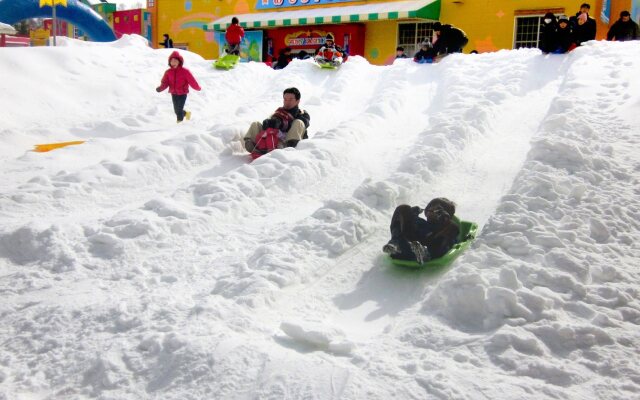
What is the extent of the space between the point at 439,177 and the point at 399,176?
1.35ft

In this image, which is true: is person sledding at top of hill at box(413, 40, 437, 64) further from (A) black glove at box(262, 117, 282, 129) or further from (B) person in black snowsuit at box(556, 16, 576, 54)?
(A) black glove at box(262, 117, 282, 129)

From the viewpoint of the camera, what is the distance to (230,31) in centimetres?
1455

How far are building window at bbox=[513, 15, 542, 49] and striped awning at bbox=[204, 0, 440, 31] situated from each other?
251cm

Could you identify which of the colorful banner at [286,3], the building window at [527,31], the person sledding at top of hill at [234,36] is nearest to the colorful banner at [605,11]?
the building window at [527,31]

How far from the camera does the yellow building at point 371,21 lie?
55.7 feet

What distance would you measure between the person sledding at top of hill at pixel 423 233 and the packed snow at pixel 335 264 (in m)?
0.14

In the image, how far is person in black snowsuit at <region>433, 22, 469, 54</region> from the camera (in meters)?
11.7

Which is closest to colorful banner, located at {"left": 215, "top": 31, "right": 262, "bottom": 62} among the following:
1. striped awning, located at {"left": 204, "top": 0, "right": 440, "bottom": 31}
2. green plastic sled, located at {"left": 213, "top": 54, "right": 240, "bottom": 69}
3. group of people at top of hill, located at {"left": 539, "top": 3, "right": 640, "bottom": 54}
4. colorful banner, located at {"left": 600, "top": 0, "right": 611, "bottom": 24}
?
striped awning, located at {"left": 204, "top": 0, "right": 440, "bottom": 31}

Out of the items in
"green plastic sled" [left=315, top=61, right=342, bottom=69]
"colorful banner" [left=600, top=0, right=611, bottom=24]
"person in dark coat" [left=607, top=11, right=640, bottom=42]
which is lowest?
"green plastic sled" [left=315, top=61, right=342, bottom=69]

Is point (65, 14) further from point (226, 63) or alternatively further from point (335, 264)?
point (335, 264)

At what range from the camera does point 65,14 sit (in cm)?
1883

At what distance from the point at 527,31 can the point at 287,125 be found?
12647 millimetres

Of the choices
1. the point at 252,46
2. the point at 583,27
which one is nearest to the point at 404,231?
the point at 583,27

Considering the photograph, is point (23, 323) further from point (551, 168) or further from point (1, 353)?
point (551, 168)
